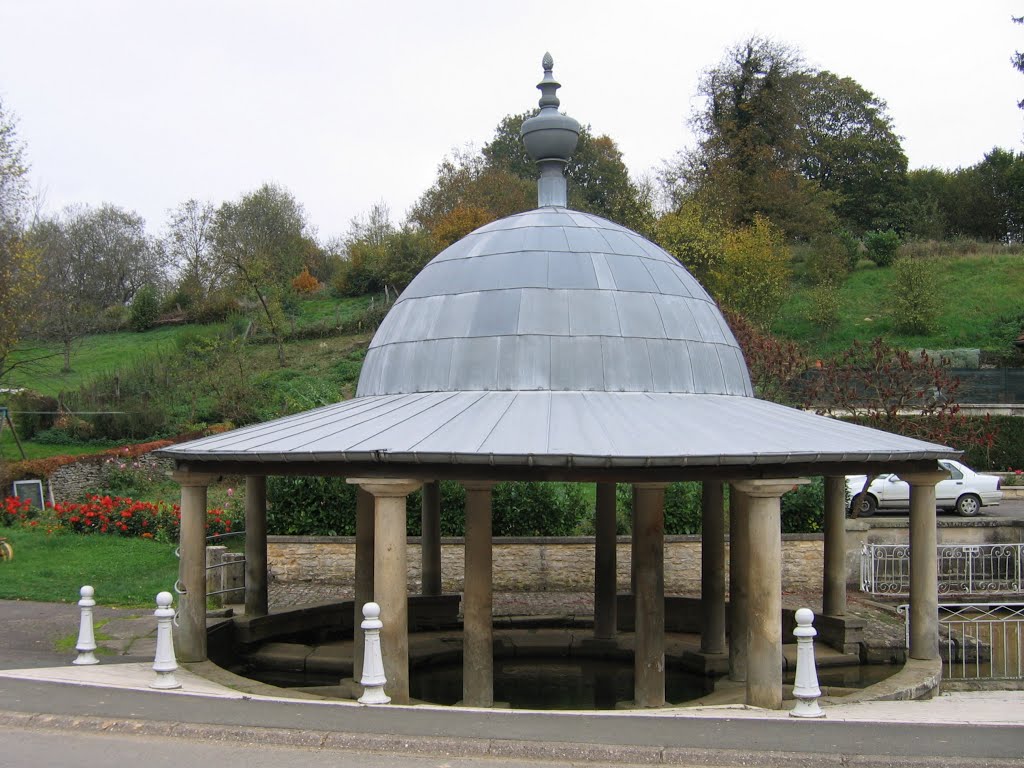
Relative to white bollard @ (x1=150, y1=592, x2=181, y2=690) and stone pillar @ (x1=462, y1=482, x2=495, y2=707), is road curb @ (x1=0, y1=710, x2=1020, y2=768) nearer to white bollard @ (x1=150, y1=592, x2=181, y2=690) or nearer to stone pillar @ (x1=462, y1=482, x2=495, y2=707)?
white bollard @ (x1=150, y1=592, x2=181, y2=690)

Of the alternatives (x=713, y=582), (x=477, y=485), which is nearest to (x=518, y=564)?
(x=713, y=582)

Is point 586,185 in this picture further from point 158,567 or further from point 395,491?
point 395,491

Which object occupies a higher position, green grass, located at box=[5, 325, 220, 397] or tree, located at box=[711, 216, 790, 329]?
tree, located at box=[711, 216, 790, 329]

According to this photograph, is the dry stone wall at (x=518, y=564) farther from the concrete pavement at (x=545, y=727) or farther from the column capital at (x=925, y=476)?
the concrete pavement at (x=545, y=727)

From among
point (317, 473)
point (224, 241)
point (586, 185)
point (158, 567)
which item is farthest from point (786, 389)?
point (586, 185)

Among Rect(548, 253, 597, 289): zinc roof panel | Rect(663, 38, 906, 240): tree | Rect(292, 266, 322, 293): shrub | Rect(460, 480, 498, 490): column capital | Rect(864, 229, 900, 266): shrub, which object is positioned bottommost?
Rect(460, 480, 498, 490): column capital

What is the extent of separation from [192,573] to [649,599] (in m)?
5.48

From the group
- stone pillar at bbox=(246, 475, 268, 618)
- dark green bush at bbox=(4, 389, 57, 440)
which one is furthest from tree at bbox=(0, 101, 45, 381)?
stone pillar at bbox=(246, 475, 268, 618)

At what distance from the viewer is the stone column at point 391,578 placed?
10.1m

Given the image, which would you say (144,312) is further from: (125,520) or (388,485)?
(388,485)

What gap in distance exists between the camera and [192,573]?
12.2 m

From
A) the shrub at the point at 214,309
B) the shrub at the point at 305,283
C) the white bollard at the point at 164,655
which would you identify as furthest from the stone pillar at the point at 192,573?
the shrub at the point at 305,283

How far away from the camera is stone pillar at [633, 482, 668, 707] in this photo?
11.0 meters

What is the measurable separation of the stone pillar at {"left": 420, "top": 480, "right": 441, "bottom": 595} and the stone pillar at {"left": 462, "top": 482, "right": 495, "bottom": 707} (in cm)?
597
